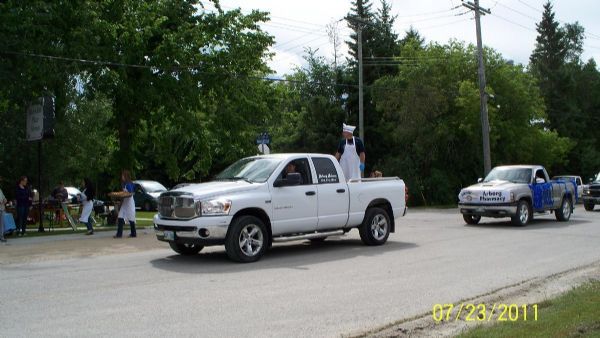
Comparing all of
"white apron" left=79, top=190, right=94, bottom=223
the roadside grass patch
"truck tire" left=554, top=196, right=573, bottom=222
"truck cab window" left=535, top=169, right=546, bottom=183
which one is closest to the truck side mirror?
the roadside grass patch

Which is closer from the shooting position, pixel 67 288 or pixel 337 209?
pixel 67 288

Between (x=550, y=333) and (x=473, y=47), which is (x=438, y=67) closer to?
(x=473, y=47)

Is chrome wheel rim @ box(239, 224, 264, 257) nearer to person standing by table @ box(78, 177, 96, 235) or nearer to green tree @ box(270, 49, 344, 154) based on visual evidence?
person standing by table @ box(78, 177, 96, 235)

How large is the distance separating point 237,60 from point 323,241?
34.0 ft

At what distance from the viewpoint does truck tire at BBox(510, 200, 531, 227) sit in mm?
17953

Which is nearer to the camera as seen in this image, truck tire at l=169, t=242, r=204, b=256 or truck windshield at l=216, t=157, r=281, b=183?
truck windshield at l=216, t=157, r=281, b=183

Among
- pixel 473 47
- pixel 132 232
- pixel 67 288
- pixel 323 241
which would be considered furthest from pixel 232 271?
pixel 473 47

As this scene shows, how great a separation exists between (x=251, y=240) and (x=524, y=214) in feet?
35.4

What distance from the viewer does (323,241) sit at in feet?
46.8

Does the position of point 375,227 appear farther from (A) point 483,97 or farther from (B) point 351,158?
(A) point 483,97

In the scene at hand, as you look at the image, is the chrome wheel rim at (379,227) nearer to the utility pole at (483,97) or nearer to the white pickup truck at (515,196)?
the white pickup truck at (515,196)
